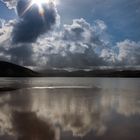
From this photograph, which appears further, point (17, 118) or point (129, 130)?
point (17, 118)

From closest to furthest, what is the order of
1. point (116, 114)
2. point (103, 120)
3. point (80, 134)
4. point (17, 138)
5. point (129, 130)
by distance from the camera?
point (17, 138) < point (80, 134) < point (129, 130) < point (103, 120) < point (116, 114)

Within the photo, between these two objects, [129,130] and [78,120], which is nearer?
[129,130]

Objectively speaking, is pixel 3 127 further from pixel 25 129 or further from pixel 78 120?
pixel 78 120

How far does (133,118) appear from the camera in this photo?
20875 millimetres

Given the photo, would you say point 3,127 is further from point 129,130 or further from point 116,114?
point 116,114

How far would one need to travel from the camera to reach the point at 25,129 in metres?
16.2

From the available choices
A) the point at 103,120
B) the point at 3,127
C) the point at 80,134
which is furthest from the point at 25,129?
the point at 103,120

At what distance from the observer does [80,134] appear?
49.0ft

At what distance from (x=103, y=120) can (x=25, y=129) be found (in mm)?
5988

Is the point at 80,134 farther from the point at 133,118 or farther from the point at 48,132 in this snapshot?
the point at 133,118

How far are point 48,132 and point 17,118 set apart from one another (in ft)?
18.4

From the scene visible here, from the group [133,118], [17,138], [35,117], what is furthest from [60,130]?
[133,118]

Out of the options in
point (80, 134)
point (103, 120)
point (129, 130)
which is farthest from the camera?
point (103, 120)

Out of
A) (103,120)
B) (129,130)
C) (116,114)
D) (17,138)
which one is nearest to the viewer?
(17,138)
